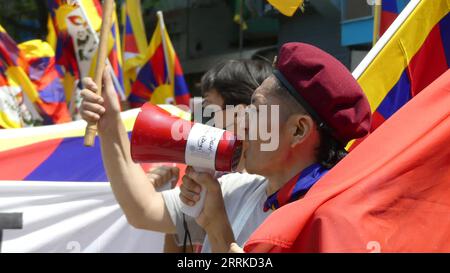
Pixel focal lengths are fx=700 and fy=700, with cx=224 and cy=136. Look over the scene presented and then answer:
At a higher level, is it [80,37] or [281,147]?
[281,147]

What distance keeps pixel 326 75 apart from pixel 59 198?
5.46 feet

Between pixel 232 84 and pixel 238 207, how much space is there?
0.45 metres

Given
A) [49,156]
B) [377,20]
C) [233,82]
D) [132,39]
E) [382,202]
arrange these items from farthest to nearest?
1. [132,39]
2. [49,156]
3. [377,20]
4. [233,82]
5. [382,202]

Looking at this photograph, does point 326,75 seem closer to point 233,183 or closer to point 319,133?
point 319,133

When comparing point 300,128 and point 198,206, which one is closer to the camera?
point 300,128

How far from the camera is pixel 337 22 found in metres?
7.67

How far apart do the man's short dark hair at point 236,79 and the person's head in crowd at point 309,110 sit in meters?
0.43

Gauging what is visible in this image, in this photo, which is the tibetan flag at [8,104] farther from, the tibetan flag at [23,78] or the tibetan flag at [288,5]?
the tibetan flag at [288,5]

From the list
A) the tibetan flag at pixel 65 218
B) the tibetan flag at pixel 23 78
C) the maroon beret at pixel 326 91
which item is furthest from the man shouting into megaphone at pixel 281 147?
the tibetan flag at pixel 23 78

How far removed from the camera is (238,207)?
1.93 meters

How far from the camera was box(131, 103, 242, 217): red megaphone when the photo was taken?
176cm

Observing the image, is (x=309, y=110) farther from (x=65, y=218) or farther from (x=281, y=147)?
(x=65, y=218)

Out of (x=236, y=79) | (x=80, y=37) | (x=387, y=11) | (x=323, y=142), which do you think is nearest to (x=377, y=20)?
(x=387, y=11)
